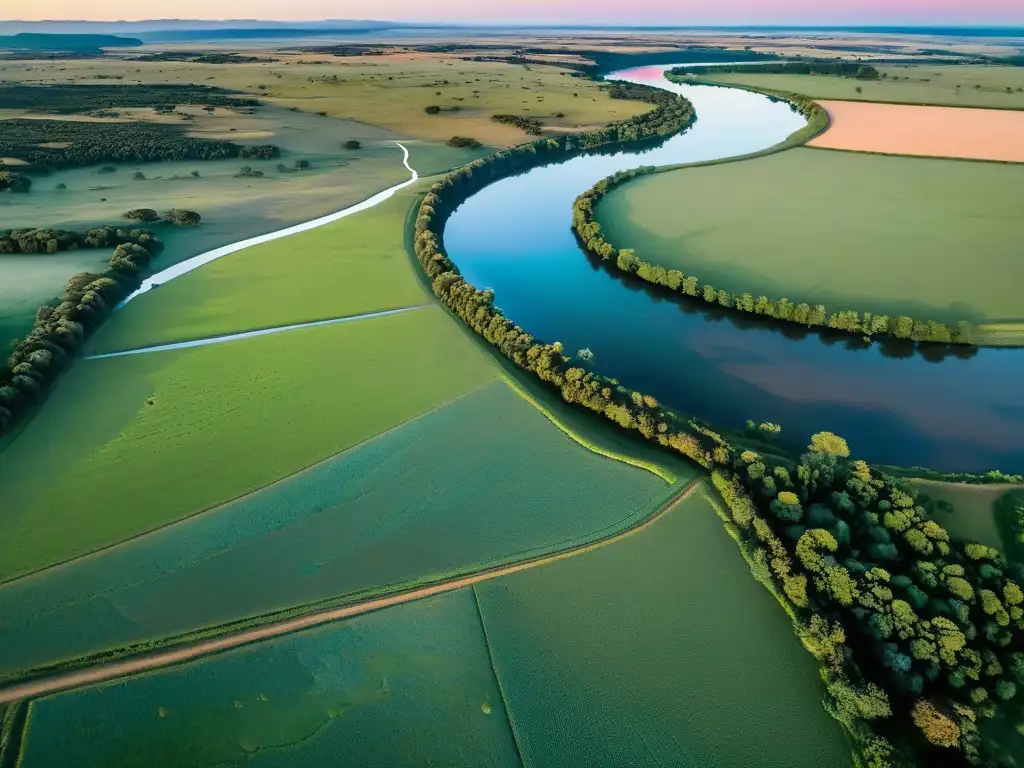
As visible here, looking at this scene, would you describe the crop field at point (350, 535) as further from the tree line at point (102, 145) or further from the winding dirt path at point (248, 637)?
the tree line at point (102, 145)

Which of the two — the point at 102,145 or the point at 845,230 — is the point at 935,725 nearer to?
the point at 845,230

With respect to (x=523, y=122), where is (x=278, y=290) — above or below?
below

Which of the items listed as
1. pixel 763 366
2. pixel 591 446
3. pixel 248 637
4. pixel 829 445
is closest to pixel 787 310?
pixel 763 366

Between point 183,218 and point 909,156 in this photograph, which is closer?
point 183,218

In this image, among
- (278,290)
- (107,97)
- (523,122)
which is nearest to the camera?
(278,290)

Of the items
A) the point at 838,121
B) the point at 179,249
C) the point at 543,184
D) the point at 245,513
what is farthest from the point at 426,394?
the point at 838,121

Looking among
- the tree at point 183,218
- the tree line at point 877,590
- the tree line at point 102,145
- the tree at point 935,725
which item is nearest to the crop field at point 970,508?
the tree line at point 877,590

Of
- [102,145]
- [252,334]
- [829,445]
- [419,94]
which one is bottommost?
[829,445]

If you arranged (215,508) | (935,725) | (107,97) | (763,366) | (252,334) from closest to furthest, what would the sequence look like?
(935,725) → (215,508) → (763,366) → (252,334) → (107,97)
